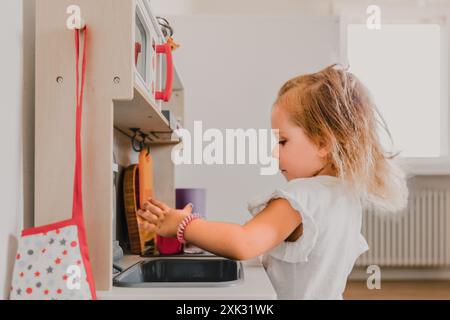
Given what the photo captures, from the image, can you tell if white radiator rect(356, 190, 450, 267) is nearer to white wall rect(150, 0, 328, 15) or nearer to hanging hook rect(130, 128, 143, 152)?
white wall rect(150, 0, 328, 15)

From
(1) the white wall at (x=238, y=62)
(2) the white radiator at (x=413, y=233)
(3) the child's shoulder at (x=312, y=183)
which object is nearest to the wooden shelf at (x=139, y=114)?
(3) the child's shoulder at (x=312, y=183)

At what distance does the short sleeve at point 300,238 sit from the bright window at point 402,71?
3.65 feet

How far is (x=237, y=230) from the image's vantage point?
2.37 feet

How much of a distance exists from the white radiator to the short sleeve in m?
1.92

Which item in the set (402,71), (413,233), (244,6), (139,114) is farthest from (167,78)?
(413,233)

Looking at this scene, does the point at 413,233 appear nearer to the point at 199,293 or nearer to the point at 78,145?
the point at 199,293

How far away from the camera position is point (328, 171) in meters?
0.87

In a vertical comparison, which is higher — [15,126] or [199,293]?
[15,126]

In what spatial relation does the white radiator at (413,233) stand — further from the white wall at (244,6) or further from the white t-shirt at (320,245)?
the white t-shirt at (320,245)

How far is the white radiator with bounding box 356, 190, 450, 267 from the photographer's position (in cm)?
264

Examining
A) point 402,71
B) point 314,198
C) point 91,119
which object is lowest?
point 314,198

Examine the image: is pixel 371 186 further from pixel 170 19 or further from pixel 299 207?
pixel 170 19

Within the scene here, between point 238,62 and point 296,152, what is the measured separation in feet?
5.01
